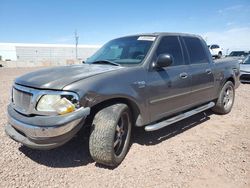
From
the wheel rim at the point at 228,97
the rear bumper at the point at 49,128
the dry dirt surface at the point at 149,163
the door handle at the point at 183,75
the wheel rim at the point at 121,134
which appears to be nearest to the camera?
the rear bumper at the point at 49,128

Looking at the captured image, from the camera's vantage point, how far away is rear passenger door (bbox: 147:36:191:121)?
135 inches

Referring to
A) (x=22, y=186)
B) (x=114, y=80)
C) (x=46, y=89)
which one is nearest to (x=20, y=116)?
(x=46, y=89)

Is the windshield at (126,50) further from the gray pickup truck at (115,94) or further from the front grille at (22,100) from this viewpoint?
the front grille at (22,100)

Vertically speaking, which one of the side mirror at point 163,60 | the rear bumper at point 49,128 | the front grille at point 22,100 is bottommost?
the rear bumper at point 49,128

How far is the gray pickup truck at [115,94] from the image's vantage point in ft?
8.29

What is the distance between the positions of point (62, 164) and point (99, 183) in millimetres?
719

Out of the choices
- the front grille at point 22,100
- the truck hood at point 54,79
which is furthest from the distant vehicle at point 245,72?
the front grille at point 22,100

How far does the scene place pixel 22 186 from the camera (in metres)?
2.57

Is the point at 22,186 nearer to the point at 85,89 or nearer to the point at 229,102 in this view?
the point at 85,89

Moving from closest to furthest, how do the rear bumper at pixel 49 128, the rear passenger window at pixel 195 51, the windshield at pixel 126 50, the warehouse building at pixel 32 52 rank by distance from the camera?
1. the rear bumper at pixel 49 128
2. the windshield at pixel 126 50
3. the rear passenger window at pixel 195 51
4. the warehouse building at pixel 32 52

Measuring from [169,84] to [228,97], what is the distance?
2.93 metres

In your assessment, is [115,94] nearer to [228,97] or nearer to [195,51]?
[195,51]

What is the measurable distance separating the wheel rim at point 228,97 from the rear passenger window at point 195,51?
1.34 m

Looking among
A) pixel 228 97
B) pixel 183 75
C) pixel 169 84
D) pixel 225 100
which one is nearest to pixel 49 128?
pixel 169 84
